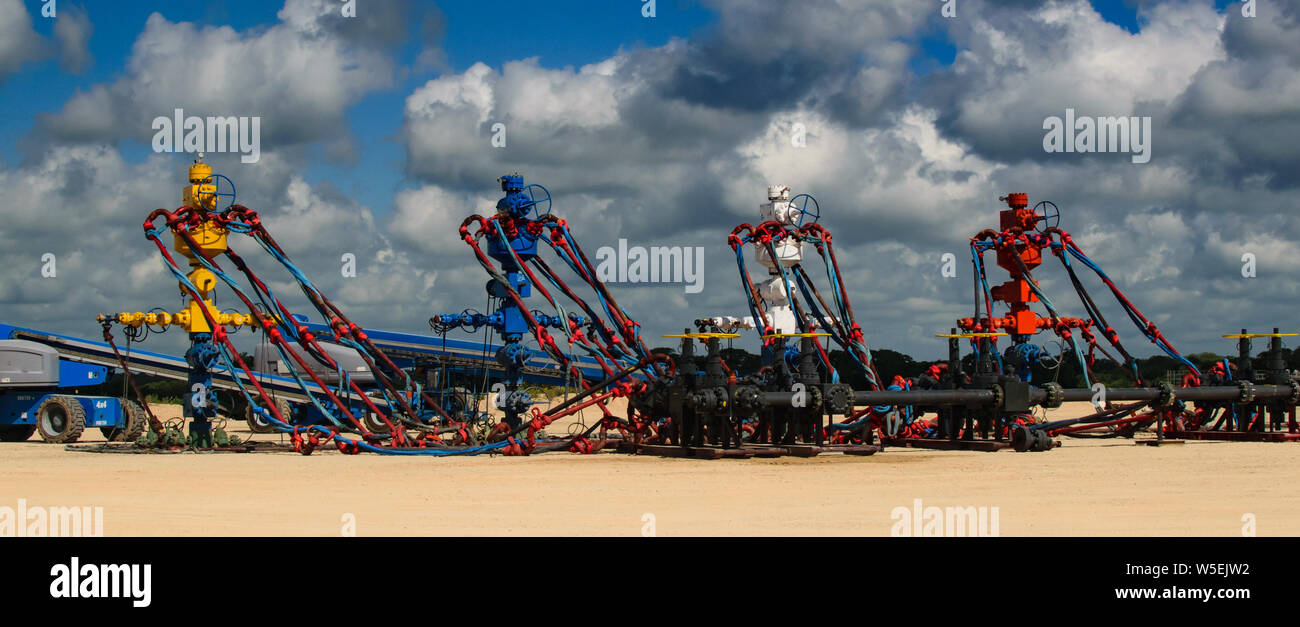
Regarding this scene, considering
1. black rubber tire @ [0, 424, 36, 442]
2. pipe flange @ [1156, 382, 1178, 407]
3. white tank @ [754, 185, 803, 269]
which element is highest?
white tank @ [754, 185, 803, 269]

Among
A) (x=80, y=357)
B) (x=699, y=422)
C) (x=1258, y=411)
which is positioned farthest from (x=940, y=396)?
(x=80, y=357)

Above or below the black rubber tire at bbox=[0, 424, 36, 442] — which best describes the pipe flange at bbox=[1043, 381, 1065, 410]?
above

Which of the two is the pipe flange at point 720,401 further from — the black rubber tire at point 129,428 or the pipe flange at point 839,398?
the black rubber tire at point 129,428

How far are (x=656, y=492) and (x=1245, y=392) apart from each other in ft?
57.7

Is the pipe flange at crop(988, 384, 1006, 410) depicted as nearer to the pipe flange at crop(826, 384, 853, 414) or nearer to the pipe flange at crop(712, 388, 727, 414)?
the pipe flange at crop(826, 384, 853, 414)

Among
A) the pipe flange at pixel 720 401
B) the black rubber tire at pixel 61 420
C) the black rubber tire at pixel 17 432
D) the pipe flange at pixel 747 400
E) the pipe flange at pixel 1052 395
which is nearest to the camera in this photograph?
the pipe flange at pixel 747 400

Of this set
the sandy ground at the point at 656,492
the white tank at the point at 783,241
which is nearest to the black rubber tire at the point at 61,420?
the sandy ground at the point at 656,492

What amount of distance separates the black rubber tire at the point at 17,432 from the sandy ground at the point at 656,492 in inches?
345

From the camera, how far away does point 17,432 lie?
3356 cm

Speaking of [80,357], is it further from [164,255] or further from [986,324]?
[986,324]

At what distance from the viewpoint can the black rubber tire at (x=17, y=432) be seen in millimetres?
33500

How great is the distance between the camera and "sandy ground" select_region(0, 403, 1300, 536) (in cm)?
1313

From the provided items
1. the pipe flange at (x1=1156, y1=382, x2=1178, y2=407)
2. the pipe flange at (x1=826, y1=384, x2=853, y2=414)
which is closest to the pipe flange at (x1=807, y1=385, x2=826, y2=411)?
the pipe flange at (x1=826, y1=384, x2=853, y2=414)

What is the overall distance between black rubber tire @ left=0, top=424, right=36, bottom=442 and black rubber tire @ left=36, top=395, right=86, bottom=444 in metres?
1.27
